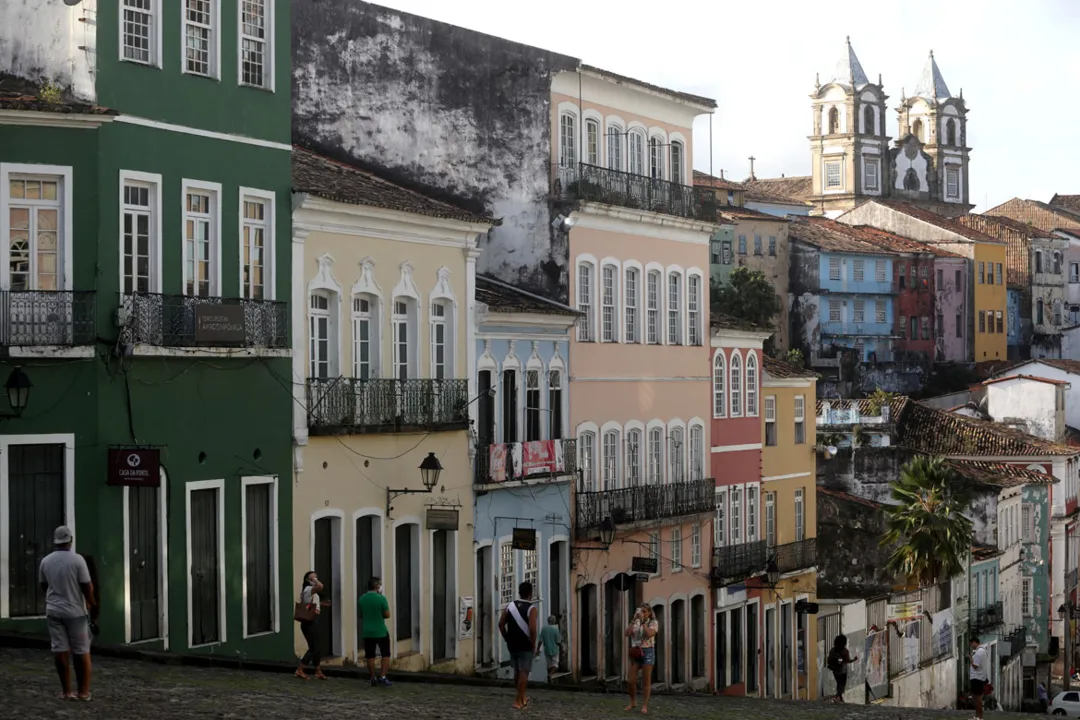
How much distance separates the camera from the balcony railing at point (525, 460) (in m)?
38.1

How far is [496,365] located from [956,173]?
145503 millimetres

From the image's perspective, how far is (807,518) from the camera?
56.2m

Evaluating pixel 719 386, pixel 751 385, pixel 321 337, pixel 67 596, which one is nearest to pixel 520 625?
pixel 67 596

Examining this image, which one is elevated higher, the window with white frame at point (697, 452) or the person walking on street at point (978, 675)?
the window with white frame at point (697, 452)

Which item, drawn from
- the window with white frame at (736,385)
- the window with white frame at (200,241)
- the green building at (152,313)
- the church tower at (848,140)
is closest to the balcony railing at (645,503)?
the window with white frame at (736,385)

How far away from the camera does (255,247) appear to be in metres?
31.0

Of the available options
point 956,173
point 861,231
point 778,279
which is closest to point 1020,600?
point 778,279

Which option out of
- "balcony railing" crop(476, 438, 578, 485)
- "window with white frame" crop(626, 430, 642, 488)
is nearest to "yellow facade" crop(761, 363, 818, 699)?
"window with white frame" crop(626, 430, 642, 488)

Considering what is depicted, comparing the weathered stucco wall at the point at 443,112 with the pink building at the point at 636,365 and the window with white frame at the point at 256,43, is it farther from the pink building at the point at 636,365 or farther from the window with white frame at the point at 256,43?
the window with white frame at the point at 256,43

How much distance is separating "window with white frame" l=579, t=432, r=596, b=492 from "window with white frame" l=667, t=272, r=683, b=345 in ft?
16.2

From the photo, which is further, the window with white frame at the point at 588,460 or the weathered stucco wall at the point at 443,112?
the window with white frame at the point at 588,460

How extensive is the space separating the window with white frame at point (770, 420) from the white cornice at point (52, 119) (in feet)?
95.4

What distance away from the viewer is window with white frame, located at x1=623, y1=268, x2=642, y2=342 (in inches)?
1825

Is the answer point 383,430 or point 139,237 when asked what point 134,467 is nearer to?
point 139,237
